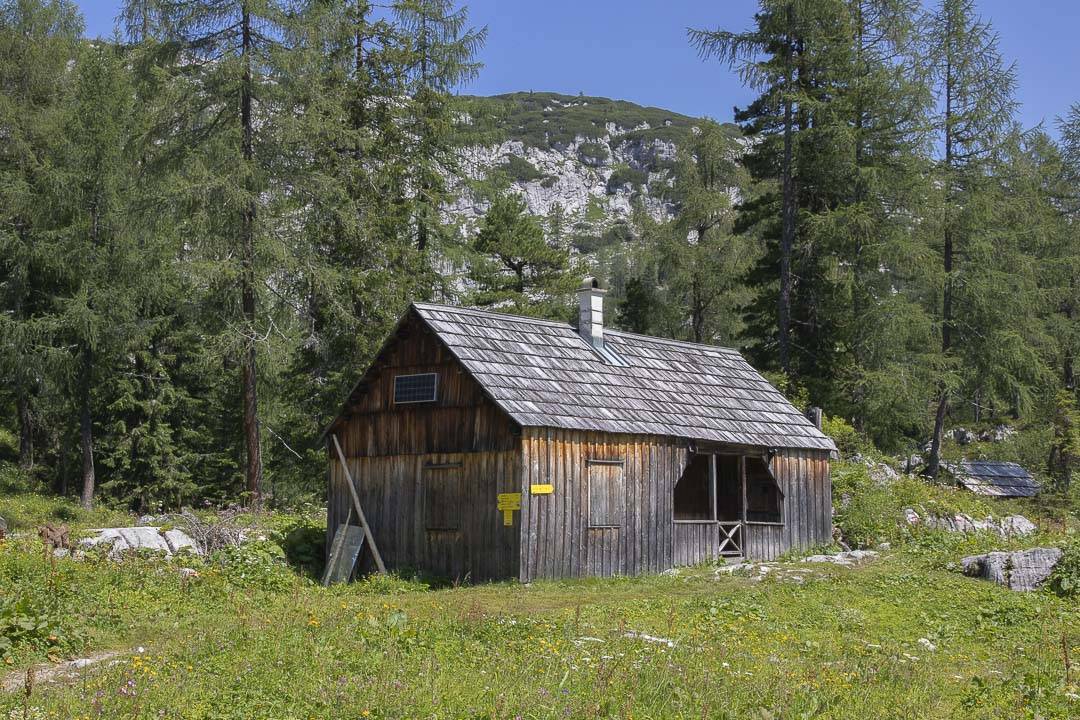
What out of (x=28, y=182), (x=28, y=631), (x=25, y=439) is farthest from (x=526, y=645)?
(x=25, y=439)

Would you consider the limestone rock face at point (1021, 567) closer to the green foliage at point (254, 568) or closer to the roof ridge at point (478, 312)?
the roof ridge at point (478, 312)

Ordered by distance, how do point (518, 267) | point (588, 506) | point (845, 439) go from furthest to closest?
point (518, 267) → point (845, 439) → point (588, 506)

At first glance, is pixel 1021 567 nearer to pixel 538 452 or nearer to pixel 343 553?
pixel 538 452

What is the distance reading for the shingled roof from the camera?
67.9 feet

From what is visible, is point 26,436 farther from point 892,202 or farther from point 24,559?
point 892,202

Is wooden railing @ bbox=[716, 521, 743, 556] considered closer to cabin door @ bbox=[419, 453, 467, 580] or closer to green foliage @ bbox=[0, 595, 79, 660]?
cabin door @ bbox=[419, 453, 467, 580]

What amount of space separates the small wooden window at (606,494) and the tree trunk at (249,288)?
10174 mm

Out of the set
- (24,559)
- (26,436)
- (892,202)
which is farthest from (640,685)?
(26,436)

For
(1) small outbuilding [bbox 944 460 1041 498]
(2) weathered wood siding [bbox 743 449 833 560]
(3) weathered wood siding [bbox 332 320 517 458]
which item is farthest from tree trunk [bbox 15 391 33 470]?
(1) small outbuilding [bbox 944 460 1041 498]

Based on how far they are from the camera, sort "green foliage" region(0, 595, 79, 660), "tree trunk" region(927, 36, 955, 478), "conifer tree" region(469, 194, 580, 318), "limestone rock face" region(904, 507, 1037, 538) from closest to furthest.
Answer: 1. "green foliage" region(0, 595, 79, 660)
2. "limestone rock face" region(904, 507, 1037, 538)
3. "tree trunk" region(927, 36, 955, 478)
4. "conifer tree" region(469, 194, 580, 318)

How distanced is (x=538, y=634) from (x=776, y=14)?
30.4 m

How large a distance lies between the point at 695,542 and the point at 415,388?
22.4 ft

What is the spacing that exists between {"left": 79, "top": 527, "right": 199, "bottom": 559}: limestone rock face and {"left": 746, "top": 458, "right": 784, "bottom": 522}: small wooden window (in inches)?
528

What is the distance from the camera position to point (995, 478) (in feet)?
136
